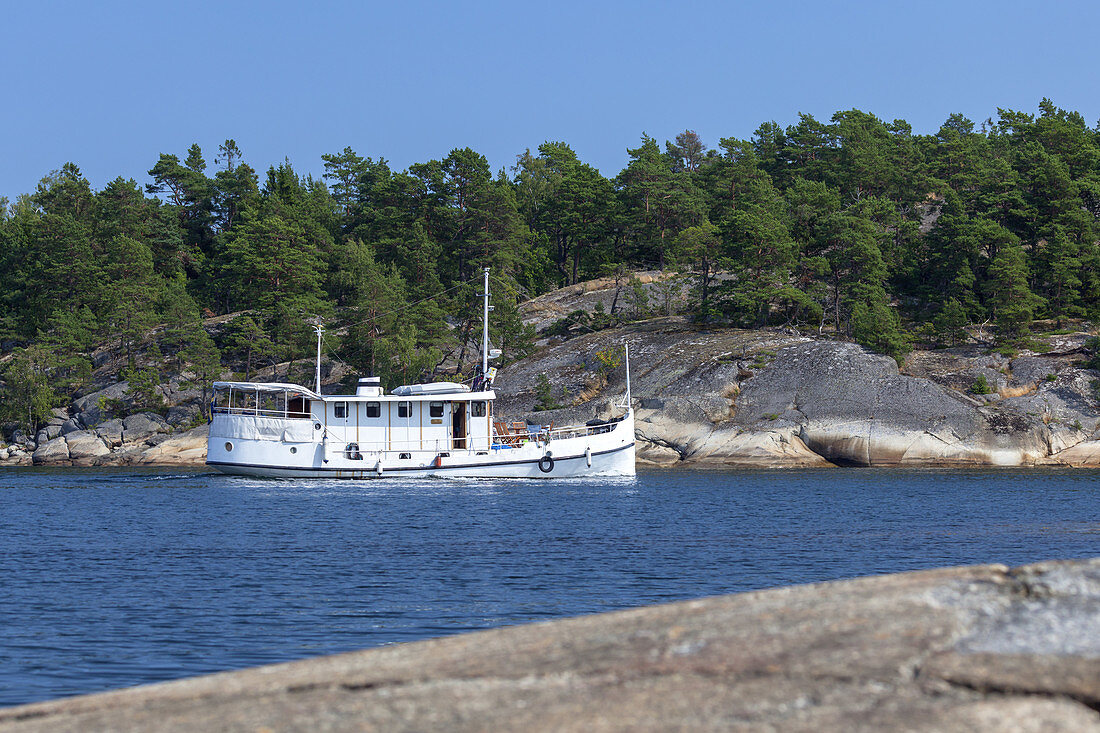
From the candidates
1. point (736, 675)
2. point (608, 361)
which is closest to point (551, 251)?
point (608, 361)

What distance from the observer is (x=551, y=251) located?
3497 inches

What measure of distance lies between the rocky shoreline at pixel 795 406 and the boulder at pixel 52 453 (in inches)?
3.3

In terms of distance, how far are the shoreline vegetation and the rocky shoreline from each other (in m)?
0.16

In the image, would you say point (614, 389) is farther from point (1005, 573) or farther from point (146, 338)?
point (1005, 573)

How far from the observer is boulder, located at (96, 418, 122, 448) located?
6162 cm

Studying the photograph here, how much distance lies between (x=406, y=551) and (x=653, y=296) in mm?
50256

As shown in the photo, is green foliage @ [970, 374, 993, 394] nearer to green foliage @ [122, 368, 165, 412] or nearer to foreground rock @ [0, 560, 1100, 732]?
green foliage @ [122, 368, 165, 412]

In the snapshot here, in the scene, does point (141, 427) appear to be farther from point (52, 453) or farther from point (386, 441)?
point (386, 441)

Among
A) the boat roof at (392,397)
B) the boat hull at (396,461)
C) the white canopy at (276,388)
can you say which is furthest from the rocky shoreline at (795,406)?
the white canopy at (276,388)

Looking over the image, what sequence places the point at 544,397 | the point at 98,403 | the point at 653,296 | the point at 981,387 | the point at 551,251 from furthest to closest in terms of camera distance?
the point at 551,251 → the point at 653,296 → the point at 98,403 → the point at 544,397 → the point at 981,387

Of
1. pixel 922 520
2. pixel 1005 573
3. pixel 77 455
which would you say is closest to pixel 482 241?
pixel 77 455

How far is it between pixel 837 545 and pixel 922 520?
6.37 metres

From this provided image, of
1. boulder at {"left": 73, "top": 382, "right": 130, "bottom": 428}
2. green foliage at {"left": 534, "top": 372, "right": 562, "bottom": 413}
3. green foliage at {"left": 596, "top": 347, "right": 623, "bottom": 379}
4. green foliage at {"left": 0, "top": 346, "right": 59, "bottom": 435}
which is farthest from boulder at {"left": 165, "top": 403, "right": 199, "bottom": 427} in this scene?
green foliage at {"left": 596, "top": 347, "right": 623, "bottom": 379}

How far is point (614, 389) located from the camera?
5659cm
